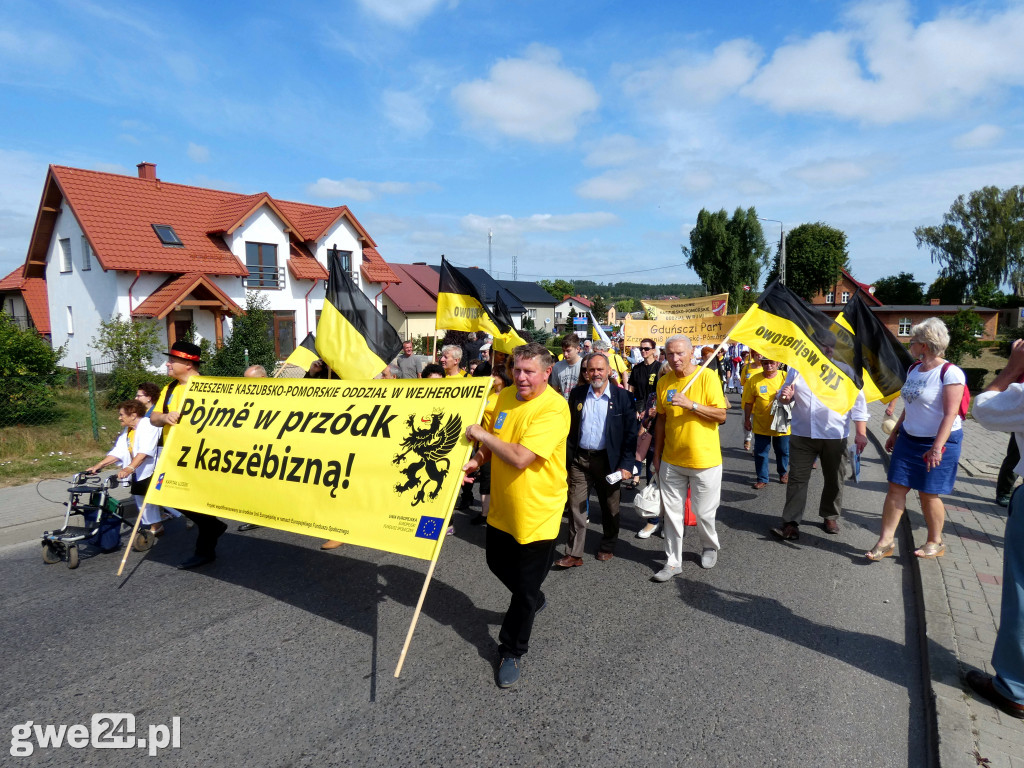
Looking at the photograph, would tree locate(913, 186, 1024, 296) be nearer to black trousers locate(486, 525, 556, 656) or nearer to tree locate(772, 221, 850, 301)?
tree locate(772, 221, 850, 301)

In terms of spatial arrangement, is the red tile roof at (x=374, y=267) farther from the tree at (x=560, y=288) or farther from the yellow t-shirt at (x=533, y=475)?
the tree at (x=560, y=288)

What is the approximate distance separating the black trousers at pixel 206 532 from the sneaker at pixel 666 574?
3.73 metres

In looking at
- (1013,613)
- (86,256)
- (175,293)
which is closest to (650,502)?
(1013,613)

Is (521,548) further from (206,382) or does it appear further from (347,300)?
(347,300)

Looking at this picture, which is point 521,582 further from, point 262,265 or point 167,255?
point 262,265

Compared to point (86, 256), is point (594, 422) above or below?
below

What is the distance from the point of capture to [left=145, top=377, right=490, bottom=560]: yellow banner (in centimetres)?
382

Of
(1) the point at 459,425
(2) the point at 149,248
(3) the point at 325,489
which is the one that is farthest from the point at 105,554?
(2) the point at 149,248

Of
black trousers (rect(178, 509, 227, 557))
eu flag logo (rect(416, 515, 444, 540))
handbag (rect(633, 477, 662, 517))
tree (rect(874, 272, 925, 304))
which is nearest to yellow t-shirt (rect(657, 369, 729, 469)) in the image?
handbag (rect(633, 477, 662, 517))

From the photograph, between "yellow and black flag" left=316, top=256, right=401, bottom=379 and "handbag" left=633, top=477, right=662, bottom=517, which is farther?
"yellow and black flag" left=316, top=256, right=401, bottom=379

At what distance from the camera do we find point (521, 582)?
3654 mm

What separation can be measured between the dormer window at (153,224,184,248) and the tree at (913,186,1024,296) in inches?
2473

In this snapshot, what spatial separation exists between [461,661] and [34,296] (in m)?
36.6

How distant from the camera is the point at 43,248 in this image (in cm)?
2636
